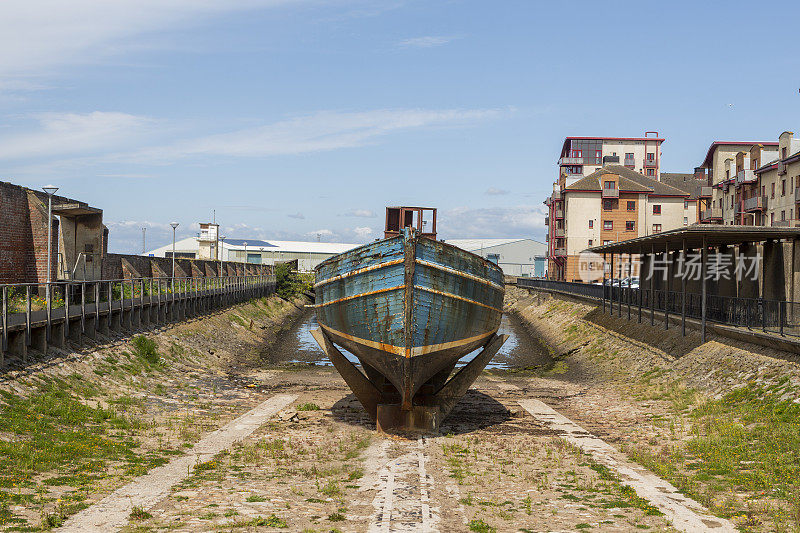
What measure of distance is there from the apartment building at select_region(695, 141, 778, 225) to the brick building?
57.0 m

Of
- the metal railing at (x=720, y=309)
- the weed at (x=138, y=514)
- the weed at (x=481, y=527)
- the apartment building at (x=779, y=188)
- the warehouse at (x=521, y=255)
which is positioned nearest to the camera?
the weed at (x=481, y=527)

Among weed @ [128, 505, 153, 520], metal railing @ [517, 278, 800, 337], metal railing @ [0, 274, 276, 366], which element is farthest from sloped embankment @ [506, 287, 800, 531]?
metal railing @ [0, 274, 276, 366]

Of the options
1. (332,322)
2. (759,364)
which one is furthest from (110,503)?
(759,364)

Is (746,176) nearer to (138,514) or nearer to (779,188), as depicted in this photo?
(779,188)

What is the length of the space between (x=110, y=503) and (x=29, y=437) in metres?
4.11

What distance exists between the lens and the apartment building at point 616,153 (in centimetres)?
10744

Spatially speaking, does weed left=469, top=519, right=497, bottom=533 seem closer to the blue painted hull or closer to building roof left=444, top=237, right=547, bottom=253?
the blue painted hull

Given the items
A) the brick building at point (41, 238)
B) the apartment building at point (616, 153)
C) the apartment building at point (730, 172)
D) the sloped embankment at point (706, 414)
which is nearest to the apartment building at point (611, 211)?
the apartment building at point (730, 172)

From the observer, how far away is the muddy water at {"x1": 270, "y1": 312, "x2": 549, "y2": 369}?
3550 cm

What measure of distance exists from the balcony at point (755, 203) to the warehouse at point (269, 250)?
3006 inches

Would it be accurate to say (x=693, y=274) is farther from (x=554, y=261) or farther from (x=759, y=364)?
(x=554, y=261)

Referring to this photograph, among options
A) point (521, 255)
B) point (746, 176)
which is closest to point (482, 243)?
point (521, 255)

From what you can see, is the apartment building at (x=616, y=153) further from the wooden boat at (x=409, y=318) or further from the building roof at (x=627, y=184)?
the wooden boat at (x=409, y=318)

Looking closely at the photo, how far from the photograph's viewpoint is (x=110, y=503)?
10828 mm
